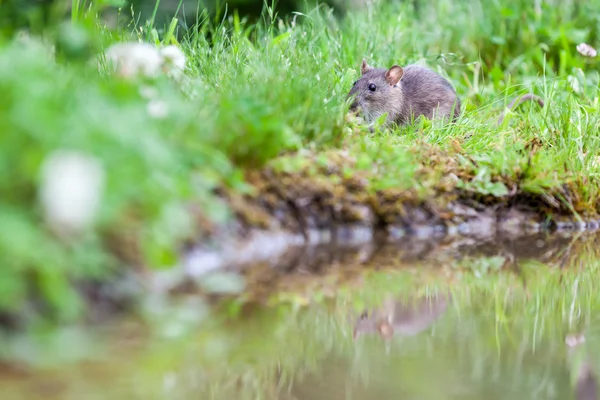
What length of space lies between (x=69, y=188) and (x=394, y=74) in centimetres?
373

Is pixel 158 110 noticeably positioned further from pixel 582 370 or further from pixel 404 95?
pixel 404 95

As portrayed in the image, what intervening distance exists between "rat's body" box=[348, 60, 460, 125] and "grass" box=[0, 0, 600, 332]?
5.5 inches

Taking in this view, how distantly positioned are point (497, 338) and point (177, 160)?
1346 millimetres

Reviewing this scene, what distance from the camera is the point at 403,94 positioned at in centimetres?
614

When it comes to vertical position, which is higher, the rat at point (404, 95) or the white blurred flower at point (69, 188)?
the rat at point (404, 95)

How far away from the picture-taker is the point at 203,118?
12.8 ft

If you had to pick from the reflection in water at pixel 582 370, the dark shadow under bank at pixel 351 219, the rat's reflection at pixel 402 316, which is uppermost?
the dark shadow under bank at pixel 351 219

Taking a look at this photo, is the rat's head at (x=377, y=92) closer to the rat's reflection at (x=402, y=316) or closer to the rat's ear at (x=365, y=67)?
the rat's ear at (x=365, y=67)

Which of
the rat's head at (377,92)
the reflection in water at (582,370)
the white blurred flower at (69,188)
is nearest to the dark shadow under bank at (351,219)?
the white blurred flower at (69,188)

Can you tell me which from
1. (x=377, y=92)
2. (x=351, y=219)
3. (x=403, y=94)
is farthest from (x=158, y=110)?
(x=403, y=94)

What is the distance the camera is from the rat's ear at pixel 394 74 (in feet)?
19.6

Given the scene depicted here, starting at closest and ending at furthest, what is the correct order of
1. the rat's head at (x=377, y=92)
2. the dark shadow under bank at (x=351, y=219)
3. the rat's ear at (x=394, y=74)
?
the dark shadow under bank at (x=351, y=219) → the rat's head at (x=377, y=92) → the rat's ear at (x=394, y=74)

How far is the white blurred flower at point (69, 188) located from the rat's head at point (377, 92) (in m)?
3.27

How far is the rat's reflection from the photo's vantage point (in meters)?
3.19
